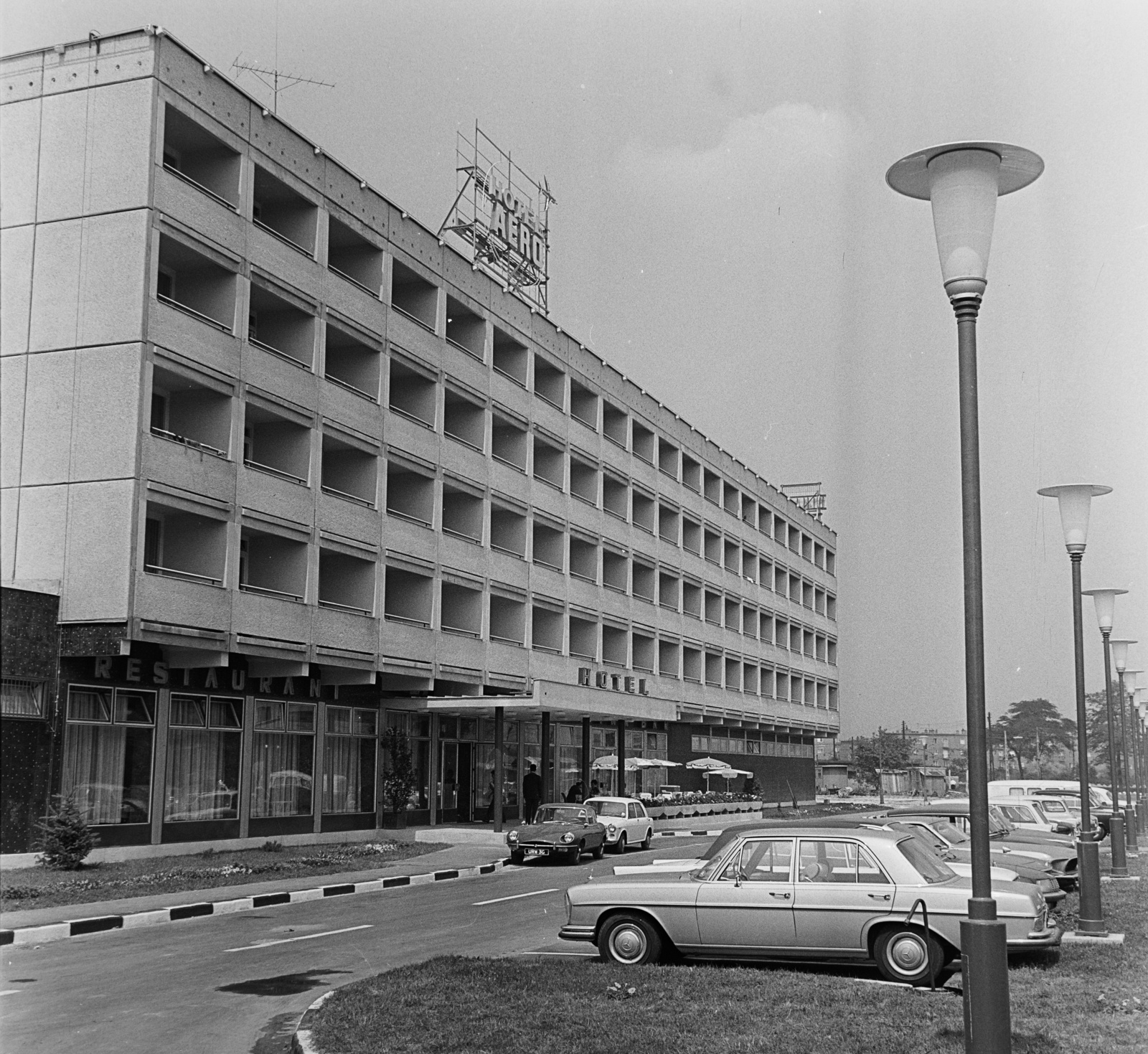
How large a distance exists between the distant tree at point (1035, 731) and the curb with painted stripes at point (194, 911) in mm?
129104

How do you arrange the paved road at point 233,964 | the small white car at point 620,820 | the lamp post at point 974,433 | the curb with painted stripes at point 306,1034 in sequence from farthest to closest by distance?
the small white car at point 620,820, the paved road at point 233,964, the curb with painted stripes at point 306,1034, the lamp post at point 974,433

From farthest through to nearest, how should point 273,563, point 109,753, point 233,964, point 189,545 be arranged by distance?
point 273,563, point 189,545, point 109,753, point 233,964

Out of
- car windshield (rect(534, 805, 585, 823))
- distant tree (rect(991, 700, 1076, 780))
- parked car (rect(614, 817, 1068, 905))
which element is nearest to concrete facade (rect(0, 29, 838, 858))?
car windshield (rect(534, 805, 585, 823))

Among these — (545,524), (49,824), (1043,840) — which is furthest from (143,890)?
(545,524)

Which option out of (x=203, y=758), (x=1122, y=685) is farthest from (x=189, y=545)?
(x=1122, y=685)

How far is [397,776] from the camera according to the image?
36.6 metres

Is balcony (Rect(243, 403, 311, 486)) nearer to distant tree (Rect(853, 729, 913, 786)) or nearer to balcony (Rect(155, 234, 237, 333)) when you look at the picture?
balcony (Rect(155, 234, 237, 333))

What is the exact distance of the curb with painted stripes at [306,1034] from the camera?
912 cm

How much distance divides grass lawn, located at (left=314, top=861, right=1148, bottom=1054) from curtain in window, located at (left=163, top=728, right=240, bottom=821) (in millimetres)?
17077

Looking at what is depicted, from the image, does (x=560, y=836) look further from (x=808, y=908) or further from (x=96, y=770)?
(x=808, y=908)

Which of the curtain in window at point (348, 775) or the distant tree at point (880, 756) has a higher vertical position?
the curtain in window at point (348, 775)

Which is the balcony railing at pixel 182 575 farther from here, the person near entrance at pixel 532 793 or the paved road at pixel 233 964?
the person near entrance at pixel 532 793

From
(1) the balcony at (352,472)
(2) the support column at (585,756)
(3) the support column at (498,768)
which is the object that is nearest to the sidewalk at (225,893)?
(3) the support column at (498,768)

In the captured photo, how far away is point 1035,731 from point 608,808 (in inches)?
4922
